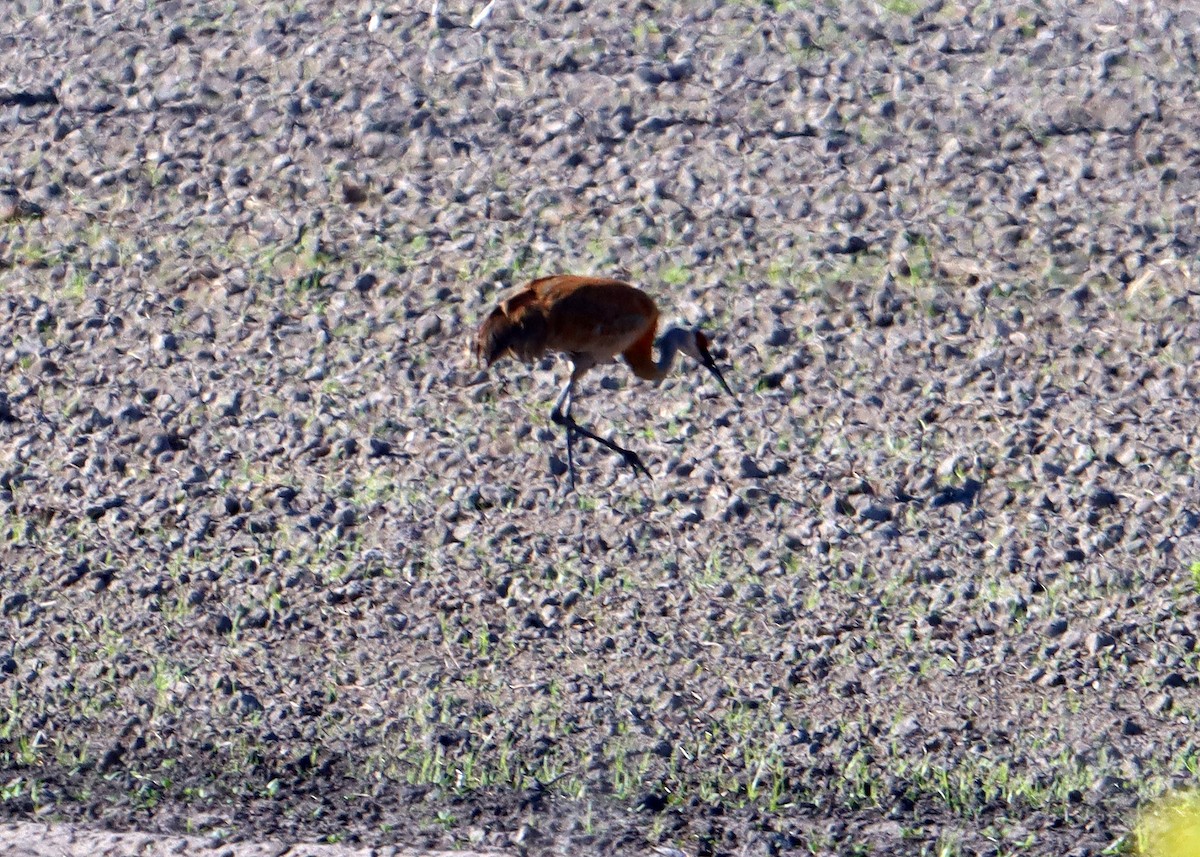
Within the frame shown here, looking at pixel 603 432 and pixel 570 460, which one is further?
pixel 603 432

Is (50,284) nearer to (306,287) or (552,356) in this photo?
(306,287)

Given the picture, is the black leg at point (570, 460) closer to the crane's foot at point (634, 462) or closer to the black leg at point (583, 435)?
the black leg at point (583, 435)

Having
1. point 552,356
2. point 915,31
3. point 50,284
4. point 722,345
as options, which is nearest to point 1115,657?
point 722,345

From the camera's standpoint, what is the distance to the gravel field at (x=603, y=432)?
632cm

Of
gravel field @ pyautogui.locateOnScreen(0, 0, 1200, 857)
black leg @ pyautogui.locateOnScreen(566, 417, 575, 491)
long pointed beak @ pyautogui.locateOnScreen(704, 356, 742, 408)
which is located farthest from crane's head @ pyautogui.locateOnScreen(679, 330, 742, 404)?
black leg @ pyautogui.locateOnScreen(566, 417, 575, 491)

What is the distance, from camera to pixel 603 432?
7902 millimetres

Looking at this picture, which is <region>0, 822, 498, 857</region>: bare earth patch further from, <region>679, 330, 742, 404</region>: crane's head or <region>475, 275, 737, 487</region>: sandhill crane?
<region>679, 330, 742, 404</region>: crane's head

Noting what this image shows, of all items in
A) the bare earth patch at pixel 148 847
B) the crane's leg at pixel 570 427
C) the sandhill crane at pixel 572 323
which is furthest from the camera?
the crane's leg at pixel 570 427

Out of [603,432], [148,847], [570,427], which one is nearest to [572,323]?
[570,427]

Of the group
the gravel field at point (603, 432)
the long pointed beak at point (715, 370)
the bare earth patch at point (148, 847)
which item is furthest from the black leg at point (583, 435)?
the bare earth patch at point (148, 847)

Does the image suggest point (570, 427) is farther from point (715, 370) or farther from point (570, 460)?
point (715, 370)

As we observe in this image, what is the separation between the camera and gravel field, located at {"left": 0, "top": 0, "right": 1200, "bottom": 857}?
6.32 metres

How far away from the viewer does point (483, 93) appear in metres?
9.73

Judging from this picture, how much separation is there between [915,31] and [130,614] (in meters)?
5.32
